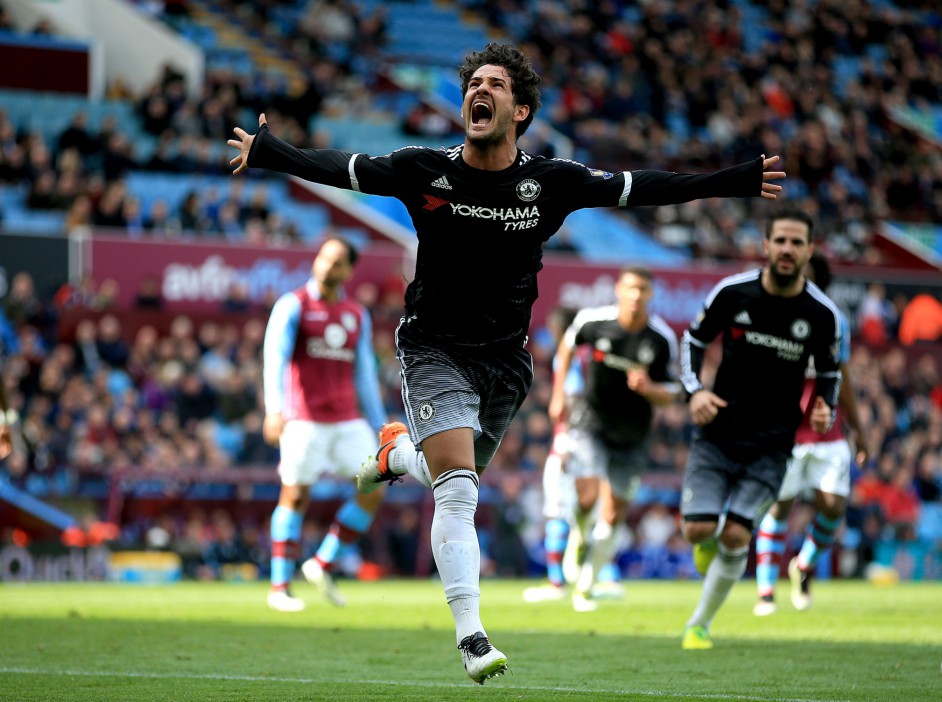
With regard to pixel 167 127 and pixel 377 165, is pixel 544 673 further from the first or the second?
pixel 167 127

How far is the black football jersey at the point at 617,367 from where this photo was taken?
502 inches

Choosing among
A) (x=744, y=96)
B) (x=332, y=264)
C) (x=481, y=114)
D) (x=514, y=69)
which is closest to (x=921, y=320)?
(x=744, y=96)

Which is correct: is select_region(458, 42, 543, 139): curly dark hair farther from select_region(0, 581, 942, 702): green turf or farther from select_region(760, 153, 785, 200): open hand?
select_region(0, 581, 942, 702): green turf

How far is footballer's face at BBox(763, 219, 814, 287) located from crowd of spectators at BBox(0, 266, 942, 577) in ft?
33.4

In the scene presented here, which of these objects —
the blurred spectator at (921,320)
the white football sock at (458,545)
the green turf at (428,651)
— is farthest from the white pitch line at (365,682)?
the blurred spectator at (921,320)

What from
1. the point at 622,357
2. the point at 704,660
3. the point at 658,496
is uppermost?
the point at 622,357

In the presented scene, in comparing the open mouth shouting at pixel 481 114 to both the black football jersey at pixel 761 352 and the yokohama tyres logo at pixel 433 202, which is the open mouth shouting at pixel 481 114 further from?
the black football jersey at pixel 761 352

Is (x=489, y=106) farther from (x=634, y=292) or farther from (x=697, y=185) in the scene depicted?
(x=634, y=292)

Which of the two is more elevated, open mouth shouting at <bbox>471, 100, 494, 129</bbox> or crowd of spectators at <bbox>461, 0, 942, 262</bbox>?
crowd of spectators at <bbox>461, 0, 942, 262</bbox>

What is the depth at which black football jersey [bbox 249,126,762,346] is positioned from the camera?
21.8 ft

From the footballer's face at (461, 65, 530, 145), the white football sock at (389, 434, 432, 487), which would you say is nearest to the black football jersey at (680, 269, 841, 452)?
the white football sock at (389, 434, 432, 487)

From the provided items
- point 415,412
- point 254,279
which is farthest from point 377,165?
point 254,279

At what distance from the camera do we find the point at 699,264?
91.9ft

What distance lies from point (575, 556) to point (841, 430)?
2.81 m
